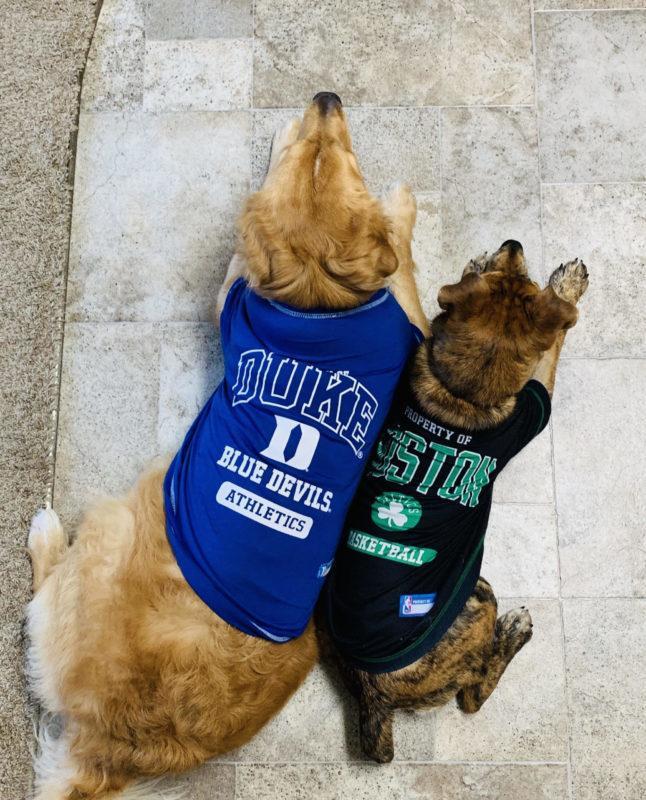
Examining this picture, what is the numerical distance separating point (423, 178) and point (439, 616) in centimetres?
205

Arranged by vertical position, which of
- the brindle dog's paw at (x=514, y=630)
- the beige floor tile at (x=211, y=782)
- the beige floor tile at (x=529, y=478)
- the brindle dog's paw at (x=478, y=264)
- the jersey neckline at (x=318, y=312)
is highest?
the jersey neckline at (x=318, y=312)

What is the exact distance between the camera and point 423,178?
144 inches

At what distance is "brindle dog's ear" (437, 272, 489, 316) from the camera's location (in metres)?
2.79

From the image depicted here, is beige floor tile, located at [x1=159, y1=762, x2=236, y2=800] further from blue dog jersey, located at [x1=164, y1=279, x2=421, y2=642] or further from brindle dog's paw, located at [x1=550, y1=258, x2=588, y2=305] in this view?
brindle dog's paw, located at [x1=550, y1=258, x2=588, y2=305]

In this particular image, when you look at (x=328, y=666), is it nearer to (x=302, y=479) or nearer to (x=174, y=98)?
(x=302, y=479)

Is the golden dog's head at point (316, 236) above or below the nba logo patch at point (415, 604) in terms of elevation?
above

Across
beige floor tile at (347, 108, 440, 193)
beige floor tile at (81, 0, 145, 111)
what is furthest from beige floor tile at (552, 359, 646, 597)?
beige floor tile at (81, 0, 145, 111)

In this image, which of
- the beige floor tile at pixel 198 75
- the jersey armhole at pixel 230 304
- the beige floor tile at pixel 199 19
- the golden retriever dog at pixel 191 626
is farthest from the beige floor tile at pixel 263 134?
the jersey armhole at pixel 230 304

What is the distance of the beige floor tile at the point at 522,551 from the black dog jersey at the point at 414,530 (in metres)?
0.54

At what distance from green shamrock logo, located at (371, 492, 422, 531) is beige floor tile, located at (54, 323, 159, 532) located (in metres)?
1.23

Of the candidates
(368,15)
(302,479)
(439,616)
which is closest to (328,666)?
(439,616)

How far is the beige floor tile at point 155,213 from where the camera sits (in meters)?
3.67

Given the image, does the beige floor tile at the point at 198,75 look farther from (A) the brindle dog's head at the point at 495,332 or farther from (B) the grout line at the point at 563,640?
(B) the grout line at the point at 563,640

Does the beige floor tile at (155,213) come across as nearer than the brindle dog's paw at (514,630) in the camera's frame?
No
